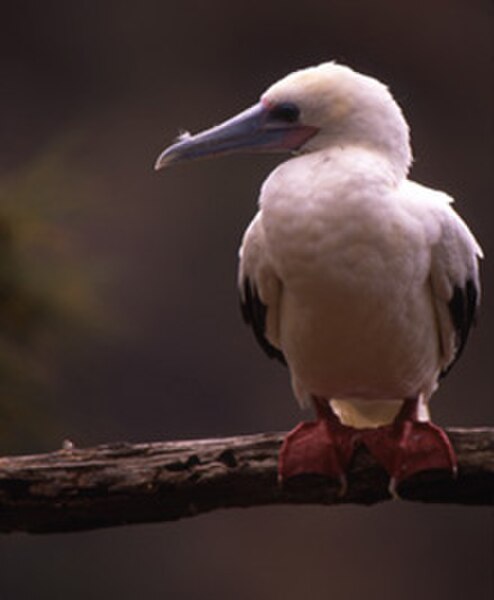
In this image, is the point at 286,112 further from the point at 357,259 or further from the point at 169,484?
the point at 169,484

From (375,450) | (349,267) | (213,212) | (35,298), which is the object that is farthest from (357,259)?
(213,212)

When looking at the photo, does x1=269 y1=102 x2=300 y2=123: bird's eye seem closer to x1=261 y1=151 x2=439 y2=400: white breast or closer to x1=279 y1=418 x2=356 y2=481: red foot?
x1=261 y1=151 x2=439 y2=400: white breast

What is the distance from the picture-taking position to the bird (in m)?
2.91

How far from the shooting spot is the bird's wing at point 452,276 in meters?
3.04

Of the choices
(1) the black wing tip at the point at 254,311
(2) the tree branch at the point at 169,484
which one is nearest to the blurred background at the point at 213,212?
(1) the black wing tip at the point at 254,311

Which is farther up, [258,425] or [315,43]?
[315,43]

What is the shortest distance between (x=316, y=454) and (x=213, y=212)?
10.0 ft

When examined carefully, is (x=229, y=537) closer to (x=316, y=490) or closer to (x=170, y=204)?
(x=170, y=204)

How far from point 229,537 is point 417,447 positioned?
2910 millimetres

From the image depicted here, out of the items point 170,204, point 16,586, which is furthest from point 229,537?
point 170,204

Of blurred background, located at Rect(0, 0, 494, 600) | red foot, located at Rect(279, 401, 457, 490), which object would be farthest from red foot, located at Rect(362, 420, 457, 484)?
blurred background, located at Rect(0, 0, 494, 600)

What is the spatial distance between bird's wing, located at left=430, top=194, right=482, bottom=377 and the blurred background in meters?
2.54

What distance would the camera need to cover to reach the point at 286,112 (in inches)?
123

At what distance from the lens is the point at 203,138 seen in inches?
127
